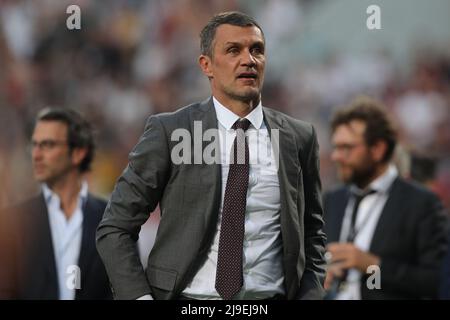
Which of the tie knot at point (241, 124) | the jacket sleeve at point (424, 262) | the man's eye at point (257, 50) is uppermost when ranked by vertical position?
the man's eye at point (257, 50)

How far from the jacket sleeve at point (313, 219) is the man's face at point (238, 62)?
25 cm

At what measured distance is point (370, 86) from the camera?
9.19m

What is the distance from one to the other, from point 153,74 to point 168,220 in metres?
6.96

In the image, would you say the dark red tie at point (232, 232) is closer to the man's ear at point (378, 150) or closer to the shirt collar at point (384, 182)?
the shirt collar at point (384, 182)

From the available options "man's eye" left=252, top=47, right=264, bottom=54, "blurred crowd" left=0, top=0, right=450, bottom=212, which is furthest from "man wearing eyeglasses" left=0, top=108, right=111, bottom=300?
"blurred crowd" left=0, top=0, right=450, bottom=212

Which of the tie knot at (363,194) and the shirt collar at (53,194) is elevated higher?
the shirt collar at (53,194)

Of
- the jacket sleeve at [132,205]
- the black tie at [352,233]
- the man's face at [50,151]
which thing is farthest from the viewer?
the man's face at [50,151]

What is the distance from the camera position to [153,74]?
9.48 metres

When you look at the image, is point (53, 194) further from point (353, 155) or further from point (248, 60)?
point (248, 60)

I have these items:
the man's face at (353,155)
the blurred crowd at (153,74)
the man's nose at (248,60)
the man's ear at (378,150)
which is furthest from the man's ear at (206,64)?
the blurred crowd at (153,74)

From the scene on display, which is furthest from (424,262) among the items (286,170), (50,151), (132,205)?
(132,205)

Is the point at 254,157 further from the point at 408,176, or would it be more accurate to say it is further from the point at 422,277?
the point at 408,176

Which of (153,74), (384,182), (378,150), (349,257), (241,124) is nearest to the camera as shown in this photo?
(241,124)

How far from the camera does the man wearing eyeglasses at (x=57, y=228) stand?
422 centimetres
